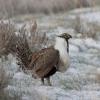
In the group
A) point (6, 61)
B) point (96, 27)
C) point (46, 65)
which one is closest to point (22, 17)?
point (96, 27)

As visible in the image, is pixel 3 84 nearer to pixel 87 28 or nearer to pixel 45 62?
pixel 45 62

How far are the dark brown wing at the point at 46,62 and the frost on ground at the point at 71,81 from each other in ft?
0.56

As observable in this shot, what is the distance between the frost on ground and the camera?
5.83 m

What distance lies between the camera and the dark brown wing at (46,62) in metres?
6.29

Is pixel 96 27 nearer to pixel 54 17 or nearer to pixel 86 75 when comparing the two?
pixel 54 17

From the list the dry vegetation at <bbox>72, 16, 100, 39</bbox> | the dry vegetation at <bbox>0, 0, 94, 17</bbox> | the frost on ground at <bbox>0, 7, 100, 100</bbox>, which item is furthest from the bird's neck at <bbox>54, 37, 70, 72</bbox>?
the dry vegetation at <bbox>0, 0, 94, 17</bbox>

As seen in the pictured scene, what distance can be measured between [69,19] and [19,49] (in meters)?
6.13

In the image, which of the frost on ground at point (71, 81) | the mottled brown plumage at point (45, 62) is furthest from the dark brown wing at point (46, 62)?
the frost on ground at point (71, 81)

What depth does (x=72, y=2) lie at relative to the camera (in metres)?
14.6

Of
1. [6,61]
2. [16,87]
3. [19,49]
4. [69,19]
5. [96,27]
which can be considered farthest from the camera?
[69,19]

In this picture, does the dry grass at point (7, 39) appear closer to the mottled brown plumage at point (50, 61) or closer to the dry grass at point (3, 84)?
the mottled brown plumage at point (50, 61)

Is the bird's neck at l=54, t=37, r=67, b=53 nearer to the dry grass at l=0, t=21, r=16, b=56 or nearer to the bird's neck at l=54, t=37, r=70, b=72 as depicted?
the bird's neck at l=54, t=37, r=70, b=72

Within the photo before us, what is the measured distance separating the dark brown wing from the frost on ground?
0.17m

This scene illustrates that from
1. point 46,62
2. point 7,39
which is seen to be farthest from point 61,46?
point 7,39
